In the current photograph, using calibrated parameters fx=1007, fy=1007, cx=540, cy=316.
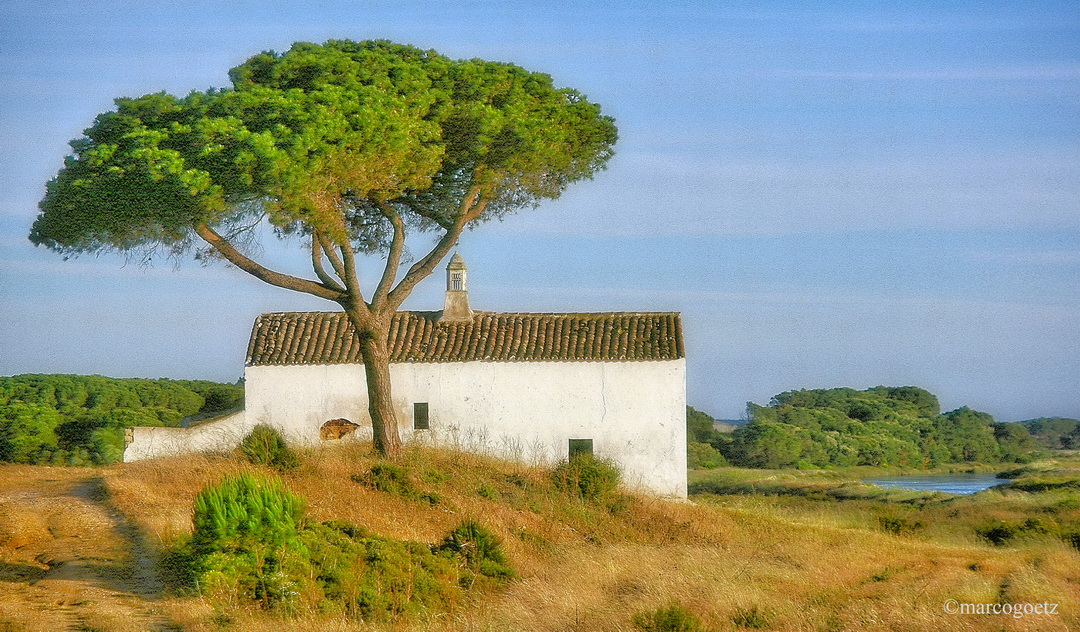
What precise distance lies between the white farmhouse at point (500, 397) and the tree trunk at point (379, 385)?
4.02 m

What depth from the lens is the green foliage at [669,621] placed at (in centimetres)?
1113

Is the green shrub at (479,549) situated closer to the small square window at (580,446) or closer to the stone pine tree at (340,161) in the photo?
the stone pine tree at (340,161)

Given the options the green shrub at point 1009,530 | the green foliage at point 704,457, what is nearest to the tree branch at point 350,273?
the green shrub at point 1009,530

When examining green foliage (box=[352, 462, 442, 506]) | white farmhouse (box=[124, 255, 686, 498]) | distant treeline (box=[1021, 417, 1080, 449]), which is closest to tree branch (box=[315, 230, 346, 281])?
green foliage (box=[352, 462, 442, 506])

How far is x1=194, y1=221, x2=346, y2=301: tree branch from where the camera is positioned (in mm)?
19609

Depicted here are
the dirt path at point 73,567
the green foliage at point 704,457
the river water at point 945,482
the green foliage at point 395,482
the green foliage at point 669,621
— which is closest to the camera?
the dirt path at point 73,567

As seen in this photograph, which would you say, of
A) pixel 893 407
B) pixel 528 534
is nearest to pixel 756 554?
pixel 528 534

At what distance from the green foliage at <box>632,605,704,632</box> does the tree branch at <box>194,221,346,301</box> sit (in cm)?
1201

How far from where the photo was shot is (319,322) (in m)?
27.8

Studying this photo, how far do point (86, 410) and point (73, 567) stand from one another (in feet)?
87.7

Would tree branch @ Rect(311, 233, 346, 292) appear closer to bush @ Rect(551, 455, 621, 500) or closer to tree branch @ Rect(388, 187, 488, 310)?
tree branch @ Rect(388, 187, 488, 310)

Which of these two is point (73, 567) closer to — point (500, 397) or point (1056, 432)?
point (500, 397)

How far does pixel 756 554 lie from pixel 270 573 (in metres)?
9.27

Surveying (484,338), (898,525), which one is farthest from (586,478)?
(898,525)
